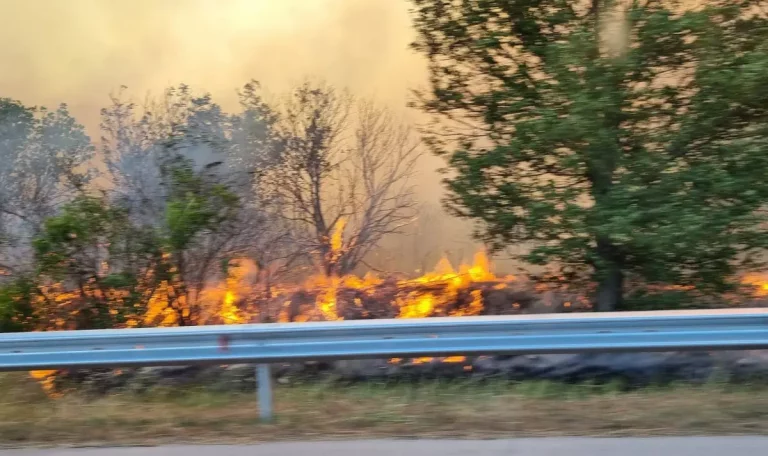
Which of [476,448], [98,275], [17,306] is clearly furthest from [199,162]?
[476,448]

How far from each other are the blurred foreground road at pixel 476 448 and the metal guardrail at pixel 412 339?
669 mm

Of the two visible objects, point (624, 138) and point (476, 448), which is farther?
point (624, 138)

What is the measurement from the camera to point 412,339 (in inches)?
193

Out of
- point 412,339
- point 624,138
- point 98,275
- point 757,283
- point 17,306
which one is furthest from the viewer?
point 98,275

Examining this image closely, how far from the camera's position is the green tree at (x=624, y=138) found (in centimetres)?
744

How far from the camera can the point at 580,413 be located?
15.3 ft

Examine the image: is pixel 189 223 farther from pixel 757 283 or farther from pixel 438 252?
pixel 757 283

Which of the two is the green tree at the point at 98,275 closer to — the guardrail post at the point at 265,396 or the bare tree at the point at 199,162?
the bare tree at the point at 199,162

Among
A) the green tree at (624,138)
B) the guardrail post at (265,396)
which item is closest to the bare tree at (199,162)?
the green tree at (624,138)

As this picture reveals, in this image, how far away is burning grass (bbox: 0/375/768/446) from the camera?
438 cm

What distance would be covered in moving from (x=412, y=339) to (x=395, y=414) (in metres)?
0.58

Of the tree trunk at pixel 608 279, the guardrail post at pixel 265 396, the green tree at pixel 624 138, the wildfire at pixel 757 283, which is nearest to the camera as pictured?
the guardrail post at pixel 265 396

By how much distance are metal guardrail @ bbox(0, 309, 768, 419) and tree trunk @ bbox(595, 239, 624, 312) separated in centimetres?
322

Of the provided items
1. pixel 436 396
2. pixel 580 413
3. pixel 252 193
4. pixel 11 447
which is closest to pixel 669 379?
pixel 580 413
